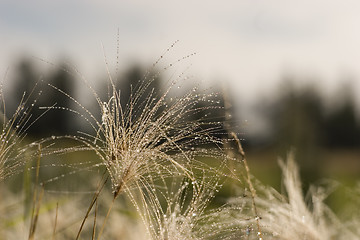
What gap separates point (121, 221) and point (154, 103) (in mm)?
1043

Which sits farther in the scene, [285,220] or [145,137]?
[285,220]

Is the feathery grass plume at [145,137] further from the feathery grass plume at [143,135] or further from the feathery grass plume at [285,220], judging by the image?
the feathery grass plume at [285,220]

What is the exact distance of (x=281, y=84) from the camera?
42250 mm

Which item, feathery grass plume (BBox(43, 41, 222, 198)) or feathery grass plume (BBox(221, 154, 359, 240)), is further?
feathery grass plume (BBox(221, 154, 359, 240))

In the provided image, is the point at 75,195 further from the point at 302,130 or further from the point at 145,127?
the point at 302,130

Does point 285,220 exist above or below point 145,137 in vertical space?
below

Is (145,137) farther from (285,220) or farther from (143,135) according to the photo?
(285,220)

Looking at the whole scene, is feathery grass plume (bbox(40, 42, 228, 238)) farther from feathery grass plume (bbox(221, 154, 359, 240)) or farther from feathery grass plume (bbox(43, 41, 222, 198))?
feathery grass plume (bbox(221, 154, 359, 240))

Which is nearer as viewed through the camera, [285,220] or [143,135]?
[143,135]

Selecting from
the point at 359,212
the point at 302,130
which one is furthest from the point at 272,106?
the point at 359,212

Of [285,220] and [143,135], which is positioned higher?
[143,135]

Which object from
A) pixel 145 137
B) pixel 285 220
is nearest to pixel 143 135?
pixel 145 137

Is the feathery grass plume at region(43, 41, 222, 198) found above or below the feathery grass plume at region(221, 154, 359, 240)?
above

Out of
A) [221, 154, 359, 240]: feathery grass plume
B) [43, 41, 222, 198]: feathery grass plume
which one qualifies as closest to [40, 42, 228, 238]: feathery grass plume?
[43, 41, 222, 198]: feathery grass plume
